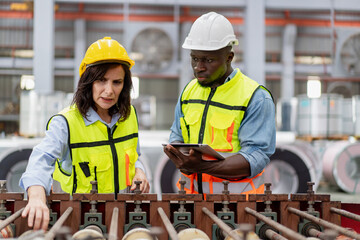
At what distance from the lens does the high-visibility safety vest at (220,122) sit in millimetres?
2139

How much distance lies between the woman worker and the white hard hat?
388 millimetres

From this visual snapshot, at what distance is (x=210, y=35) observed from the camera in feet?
6.99

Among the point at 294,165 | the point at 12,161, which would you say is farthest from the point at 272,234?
the point at 12,161

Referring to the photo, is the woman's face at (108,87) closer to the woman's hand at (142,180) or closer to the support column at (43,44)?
the woman's hand at (142,180)

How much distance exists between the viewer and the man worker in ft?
6.57

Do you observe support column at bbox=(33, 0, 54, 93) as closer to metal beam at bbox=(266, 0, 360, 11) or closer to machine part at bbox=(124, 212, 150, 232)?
metal beam at bbox=(266, 0, 360, 11)

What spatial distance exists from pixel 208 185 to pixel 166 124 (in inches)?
613

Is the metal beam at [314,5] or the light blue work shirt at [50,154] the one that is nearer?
the light blue work shirt at [50,154]

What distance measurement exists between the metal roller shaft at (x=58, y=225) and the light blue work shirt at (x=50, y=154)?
202 mm

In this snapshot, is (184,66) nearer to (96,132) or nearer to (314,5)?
(314,5)

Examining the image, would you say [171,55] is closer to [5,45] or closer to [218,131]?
[218,131]

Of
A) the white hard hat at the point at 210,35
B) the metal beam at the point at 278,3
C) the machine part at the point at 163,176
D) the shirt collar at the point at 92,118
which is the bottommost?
the machine part at the point at 163,176

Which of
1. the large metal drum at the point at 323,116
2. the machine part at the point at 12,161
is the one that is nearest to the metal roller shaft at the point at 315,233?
the machine part at the point at 12,161

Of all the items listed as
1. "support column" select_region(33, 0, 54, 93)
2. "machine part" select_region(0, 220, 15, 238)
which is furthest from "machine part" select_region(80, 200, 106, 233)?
"support column" select_region(33, 0, 54, 93)
